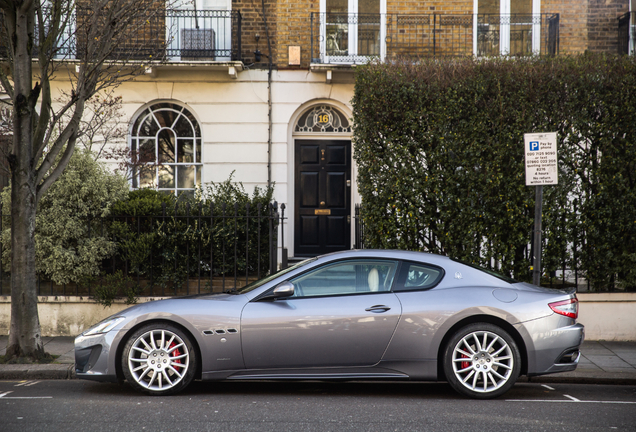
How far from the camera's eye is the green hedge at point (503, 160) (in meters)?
7.86

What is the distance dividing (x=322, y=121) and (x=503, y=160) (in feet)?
18.2

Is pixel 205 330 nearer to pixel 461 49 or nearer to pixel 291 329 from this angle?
pixel 291 329

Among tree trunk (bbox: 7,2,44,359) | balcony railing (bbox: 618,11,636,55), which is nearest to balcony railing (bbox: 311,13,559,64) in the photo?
balcony railing (bbox: 618,11,636,55)

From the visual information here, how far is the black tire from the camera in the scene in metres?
5.16

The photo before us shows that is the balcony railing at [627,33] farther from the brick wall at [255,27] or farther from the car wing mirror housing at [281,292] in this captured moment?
the car wing mirror housing at [281,292]

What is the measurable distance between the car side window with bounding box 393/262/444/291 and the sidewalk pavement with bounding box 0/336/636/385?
Result: 69.8 inches

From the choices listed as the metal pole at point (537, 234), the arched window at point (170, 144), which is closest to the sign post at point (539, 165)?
the metal pole at point (537, 234)

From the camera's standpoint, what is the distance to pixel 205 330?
5137mm

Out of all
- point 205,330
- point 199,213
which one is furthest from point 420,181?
point 205,330

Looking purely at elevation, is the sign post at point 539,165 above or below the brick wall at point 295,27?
below

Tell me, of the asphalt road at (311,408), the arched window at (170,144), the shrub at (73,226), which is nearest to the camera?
the asphalt road at (311,408)

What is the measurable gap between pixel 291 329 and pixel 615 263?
526cm

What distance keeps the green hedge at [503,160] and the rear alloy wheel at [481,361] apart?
2.96 metres

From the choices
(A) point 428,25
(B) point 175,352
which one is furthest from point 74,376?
(A) point 428,25
